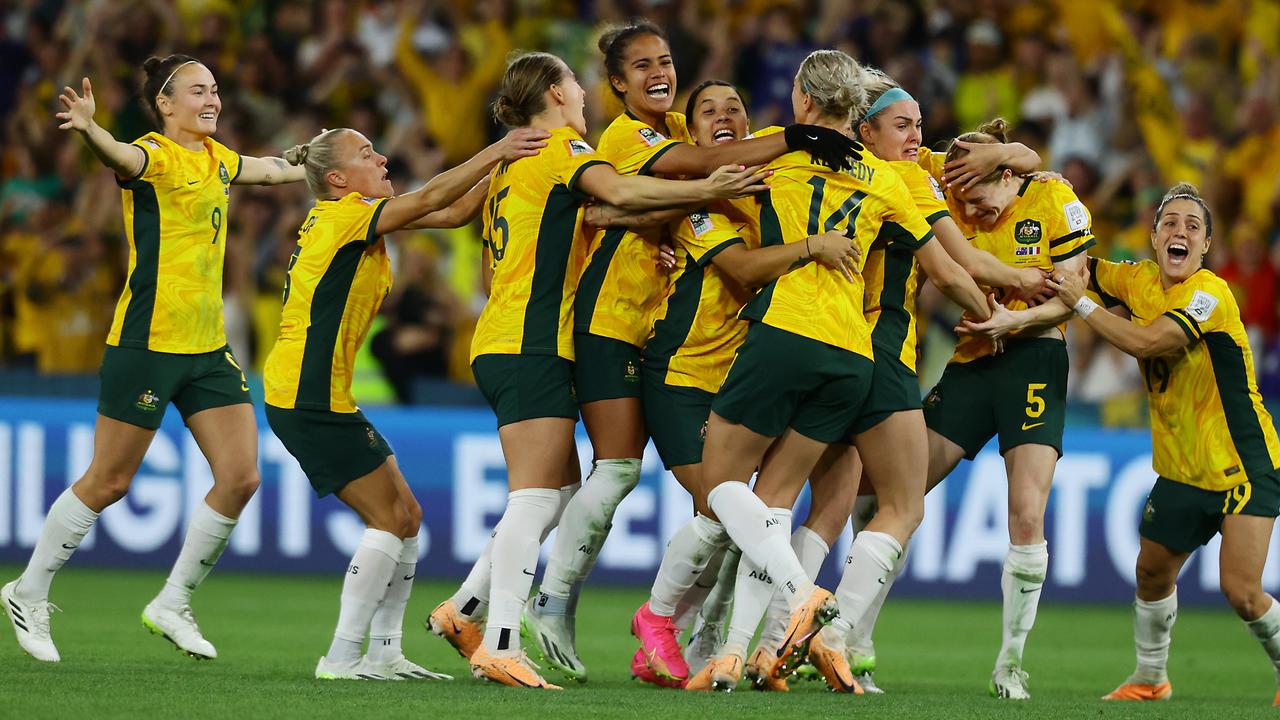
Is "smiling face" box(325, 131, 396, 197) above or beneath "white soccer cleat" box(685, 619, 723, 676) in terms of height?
above

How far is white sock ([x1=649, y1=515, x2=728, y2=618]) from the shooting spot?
6.59m

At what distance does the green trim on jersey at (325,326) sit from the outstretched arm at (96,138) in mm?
1085

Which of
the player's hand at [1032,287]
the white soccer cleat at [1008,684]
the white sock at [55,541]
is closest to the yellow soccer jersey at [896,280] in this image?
the player's hand at [1032,287]

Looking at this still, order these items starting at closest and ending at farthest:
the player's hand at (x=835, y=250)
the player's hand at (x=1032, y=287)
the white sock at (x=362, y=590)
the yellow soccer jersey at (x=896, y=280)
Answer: the player's hand at (x=835, y=250)
the white sock at (x=362, y=590)
the yellow soccer jersey at (x=896, y=280)
the player's hand at (x=1032, y=287)

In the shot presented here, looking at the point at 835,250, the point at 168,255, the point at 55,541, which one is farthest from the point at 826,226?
the point at 55,541

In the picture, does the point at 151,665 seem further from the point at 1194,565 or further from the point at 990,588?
the point at 1194,565

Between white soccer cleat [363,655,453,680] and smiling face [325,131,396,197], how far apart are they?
194 centimetres

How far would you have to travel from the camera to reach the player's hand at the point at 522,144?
6.46 m

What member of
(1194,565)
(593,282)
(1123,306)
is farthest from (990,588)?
(593,282)

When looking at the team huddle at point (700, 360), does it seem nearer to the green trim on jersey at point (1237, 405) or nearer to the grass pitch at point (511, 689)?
the green trim on jersey at point (1237, 405)

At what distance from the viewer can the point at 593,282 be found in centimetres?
680

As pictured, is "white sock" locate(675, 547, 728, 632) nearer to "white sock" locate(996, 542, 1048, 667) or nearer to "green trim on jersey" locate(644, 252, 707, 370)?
"green trim on jersey" locate(644, 252, 707, 370)

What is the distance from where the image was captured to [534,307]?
6457 mm

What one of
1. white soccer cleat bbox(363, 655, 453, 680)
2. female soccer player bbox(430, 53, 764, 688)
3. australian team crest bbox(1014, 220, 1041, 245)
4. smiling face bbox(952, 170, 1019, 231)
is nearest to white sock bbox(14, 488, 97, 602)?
white soccer cleat bbox(363, 655, 453, 680)
